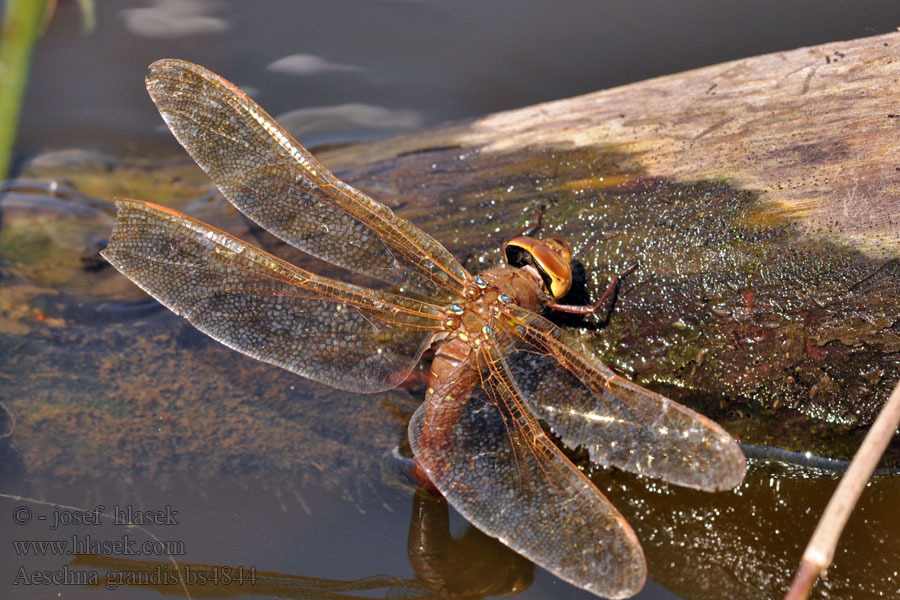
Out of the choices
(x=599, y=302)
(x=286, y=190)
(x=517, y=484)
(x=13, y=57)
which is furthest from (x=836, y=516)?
(x=13, y=57)

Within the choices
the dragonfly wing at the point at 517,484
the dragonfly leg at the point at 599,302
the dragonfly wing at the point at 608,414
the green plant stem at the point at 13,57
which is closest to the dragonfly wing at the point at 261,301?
the dragonfly wing at the point at 517,484

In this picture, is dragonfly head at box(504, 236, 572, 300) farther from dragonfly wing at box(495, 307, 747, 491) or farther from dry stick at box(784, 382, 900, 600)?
dry stick at box(784, 382, 900, 600)

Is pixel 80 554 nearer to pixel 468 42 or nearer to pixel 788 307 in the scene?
pixel 788 307

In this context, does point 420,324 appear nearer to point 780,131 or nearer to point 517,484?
point 517,484

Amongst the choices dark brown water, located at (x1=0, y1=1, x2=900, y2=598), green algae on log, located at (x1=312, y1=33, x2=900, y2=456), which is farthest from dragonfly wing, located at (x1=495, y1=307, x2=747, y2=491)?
dark brown water, located at (x1=0, y1=1, x2=900, y2=598)

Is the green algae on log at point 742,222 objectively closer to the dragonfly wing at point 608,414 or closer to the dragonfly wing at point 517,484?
the dragonfly wing at point 608,414
